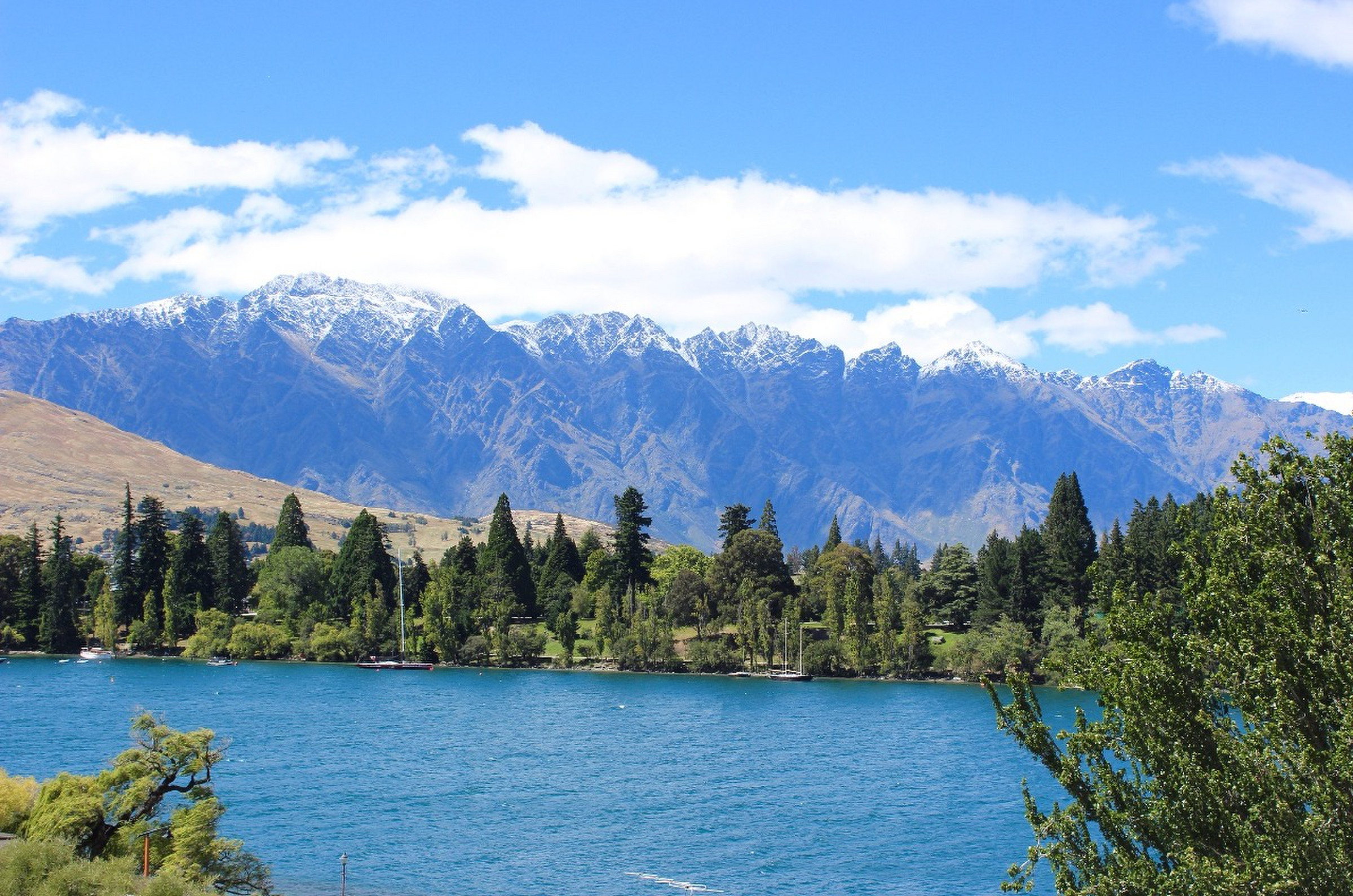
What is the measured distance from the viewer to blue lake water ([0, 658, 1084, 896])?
194 ft

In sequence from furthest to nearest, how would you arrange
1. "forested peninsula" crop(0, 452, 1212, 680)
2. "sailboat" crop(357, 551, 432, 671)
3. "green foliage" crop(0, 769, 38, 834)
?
"sailboat" crop(357, 551, 432, 671) < "forested peninsula" crop(0, 452, 1212, 680) < "green foliage" crop(0, 769, 38, 834)

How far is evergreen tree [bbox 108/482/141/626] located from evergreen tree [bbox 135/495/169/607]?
0.53 metres

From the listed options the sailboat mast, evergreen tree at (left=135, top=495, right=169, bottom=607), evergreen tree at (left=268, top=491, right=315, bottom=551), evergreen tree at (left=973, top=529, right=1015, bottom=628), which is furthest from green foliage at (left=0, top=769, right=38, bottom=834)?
evergreen tree at (left=268, top=491, right=315, bottom=551)

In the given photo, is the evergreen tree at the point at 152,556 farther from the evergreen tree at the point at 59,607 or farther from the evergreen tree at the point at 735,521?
the evergreen tree at the point at 735,521

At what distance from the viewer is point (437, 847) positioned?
6266 cm

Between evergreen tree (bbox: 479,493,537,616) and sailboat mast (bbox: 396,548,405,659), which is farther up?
evergreen tree (bbox: 479,493,537,616)

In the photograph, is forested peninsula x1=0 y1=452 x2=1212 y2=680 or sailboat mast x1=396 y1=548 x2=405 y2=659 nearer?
forested peninsula x1=0 y1=452 x2=1212 y2=680

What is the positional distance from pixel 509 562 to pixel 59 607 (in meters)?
63.0

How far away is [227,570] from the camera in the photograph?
179 m

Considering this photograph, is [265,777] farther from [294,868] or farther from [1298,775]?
[1298,775]

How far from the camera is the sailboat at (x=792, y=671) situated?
501 ft

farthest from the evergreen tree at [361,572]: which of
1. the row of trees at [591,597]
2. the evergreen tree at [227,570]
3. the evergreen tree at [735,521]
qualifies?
the evergreen tree at [735,521]

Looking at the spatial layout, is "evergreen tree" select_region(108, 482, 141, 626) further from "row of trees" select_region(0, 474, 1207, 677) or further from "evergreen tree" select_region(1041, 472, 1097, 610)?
"evergreen tree" select_region(1041, 472, 1097, 610)

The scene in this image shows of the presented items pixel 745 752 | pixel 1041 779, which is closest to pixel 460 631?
pixel 745 752
